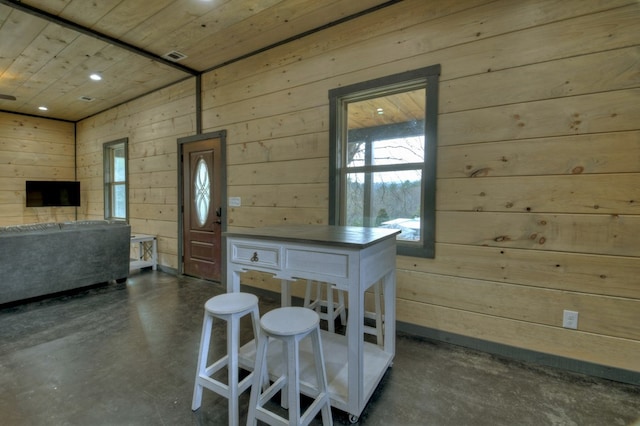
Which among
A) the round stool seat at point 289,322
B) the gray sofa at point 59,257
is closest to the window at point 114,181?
the gray sofa at point 59,257

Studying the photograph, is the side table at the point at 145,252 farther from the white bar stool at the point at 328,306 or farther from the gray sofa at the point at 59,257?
the white bar stool at the point at 328,306

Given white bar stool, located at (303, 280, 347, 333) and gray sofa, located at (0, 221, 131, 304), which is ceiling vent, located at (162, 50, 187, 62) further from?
white bar stool, located at (303, 280, 347, 333)

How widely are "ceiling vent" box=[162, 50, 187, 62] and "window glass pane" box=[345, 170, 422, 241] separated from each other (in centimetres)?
244

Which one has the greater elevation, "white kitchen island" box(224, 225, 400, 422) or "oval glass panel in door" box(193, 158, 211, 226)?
"oval glass panel in door" box(193, 158, 211, 226)

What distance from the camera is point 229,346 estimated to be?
1.47 metres

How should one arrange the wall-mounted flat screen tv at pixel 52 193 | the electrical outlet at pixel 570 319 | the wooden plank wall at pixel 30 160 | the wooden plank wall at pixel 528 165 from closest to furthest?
the wooden plank wall at pixel 528 165
the electrical outlet at pixel 570 319
the wooden plank wall at pixel 30 160
the wall-mounted flat screen tv at pixel 52 193

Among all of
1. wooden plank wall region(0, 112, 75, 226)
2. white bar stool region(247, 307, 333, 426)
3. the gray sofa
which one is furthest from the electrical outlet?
wooden plank wall region(0, 112, 75, 226)

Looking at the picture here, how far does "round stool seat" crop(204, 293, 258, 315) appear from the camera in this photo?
150cm

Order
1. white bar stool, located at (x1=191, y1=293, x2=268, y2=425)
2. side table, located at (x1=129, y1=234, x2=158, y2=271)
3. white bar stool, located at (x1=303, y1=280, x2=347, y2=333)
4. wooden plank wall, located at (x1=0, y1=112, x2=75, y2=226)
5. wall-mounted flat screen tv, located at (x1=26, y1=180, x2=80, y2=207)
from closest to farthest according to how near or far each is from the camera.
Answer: white bar stool, located at (x1=191, y1=293, x2=268, y2=425)
white bar stool, located at (x1=303, y1=280, x2=347, y2=333)
side table, located at (x1=129, y1=234, x2=158, y2=271)
wooden plank wall, located at (x1=0, y1=112, x2=75, y2=226)
wall-mounted flat screen tv, located at (x1=26, y1=180, x2=80, y2=207)

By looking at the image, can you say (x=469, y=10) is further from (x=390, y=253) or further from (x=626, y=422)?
(x=626, y=422)

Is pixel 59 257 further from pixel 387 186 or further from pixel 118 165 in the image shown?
pixel 387 186

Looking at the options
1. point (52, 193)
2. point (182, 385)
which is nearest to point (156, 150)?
point (52, 193)

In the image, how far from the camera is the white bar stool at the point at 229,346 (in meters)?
1.44

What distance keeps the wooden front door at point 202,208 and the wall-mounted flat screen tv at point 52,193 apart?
12.0 feet
